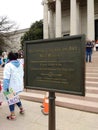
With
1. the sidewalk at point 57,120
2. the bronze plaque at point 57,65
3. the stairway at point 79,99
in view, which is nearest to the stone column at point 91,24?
the stairway at point 79,99

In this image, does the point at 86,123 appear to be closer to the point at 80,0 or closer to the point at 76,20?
the point at 76,20

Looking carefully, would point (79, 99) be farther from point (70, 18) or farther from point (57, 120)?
point (70, 18)

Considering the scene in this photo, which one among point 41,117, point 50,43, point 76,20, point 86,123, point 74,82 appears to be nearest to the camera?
point 74,82

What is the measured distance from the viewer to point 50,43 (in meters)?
4.03

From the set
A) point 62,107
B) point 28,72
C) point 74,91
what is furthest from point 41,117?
point 74,91

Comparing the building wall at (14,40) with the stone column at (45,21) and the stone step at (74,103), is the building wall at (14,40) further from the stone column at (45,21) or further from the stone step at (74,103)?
the stone step at (74,103)

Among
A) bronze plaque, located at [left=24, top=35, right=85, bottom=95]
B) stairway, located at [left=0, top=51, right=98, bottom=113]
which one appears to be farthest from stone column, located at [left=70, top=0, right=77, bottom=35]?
bronze plaque, located at [left=24, top=35, right=85, bottom=95]

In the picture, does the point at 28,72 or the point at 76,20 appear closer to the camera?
the point at 28,72

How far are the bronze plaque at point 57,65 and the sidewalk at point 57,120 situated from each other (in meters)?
1.98

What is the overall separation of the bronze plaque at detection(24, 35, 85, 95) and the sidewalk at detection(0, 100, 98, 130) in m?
1.98

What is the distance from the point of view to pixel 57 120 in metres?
6.34

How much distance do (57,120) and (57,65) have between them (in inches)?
111

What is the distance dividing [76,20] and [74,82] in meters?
31.4

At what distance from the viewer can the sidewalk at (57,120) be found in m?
5.84
